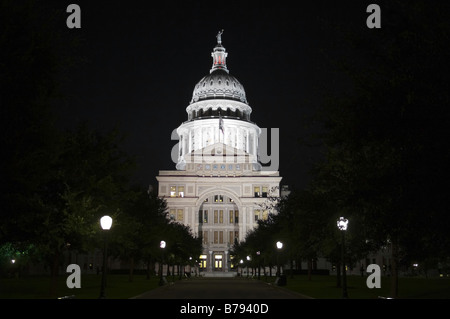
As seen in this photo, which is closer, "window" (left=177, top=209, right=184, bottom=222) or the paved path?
the paved path

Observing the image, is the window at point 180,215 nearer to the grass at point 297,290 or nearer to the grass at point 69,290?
the grass at point 69,290

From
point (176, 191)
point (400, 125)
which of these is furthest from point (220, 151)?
point (400, 125)

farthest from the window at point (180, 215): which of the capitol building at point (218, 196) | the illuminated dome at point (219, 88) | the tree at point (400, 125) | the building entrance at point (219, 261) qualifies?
the tree at point (400, 125)

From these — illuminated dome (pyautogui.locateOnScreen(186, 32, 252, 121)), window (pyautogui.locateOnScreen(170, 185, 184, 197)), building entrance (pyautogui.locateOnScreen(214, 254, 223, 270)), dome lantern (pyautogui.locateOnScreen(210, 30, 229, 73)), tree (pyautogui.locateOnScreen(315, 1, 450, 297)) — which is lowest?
building entrance (pyautogui.locateOnScreen(214, 254, 223, 270))

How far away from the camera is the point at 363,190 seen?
18203 mm

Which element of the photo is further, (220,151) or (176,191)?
(220,151)

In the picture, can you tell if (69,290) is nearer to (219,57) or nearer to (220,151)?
(220,151)

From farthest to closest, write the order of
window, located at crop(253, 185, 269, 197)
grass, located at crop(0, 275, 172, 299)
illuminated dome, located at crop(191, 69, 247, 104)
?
illuminated dome, located at crop(191, 69, 247, 104) < window, located at crop(253, 185, 269, 197) < grass, located at crop(0, 275, 172, 299)

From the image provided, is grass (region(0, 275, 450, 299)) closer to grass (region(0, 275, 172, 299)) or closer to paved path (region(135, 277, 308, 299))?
grass (region(0, 275, 172, 299))

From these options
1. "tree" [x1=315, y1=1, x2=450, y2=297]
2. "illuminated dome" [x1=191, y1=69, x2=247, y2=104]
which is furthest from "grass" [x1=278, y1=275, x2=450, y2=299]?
"illuminated dome" [x1=191, y1=69, x2=247, y2=104]

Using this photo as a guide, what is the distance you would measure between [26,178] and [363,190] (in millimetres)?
11112
